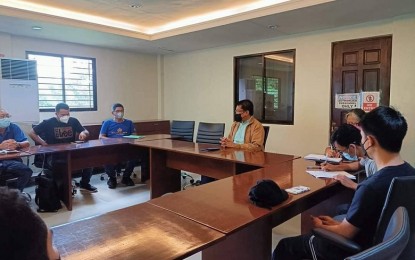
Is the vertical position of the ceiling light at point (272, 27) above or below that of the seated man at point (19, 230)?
above

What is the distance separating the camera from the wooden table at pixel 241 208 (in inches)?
56.4

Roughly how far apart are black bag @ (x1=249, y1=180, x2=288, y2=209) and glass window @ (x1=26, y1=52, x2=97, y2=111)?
471cm

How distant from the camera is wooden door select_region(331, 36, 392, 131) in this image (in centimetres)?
400

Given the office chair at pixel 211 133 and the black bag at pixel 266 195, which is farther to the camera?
the office chair at pixel 211 133

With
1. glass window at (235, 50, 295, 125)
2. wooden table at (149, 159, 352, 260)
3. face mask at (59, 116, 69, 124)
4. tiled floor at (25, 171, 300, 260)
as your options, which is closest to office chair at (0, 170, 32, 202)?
tiled floor at (25, 171, 300, 260)

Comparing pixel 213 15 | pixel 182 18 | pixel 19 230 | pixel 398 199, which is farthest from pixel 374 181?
pixel 182 18

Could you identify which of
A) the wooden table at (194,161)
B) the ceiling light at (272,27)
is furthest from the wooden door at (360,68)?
the wooden table at (194,161)

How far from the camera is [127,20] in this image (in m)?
4.74

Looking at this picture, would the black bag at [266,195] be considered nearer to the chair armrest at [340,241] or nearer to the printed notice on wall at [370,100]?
the chair armrest at [340,241]

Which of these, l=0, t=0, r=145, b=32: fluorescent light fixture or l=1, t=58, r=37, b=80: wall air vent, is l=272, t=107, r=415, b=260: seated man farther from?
l=1, t=58, r=37, b=80: wall air vent

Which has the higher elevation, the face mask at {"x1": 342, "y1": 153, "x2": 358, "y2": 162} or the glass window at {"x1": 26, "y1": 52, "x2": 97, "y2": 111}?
the glass window at {"x1": 26, "y1": 52, "x2": 97, "y2": 111}

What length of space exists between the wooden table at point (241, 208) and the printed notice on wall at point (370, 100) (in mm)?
2378

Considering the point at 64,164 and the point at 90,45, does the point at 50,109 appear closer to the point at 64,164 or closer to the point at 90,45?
the point at 90,45

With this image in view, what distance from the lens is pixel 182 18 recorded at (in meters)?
4.69
